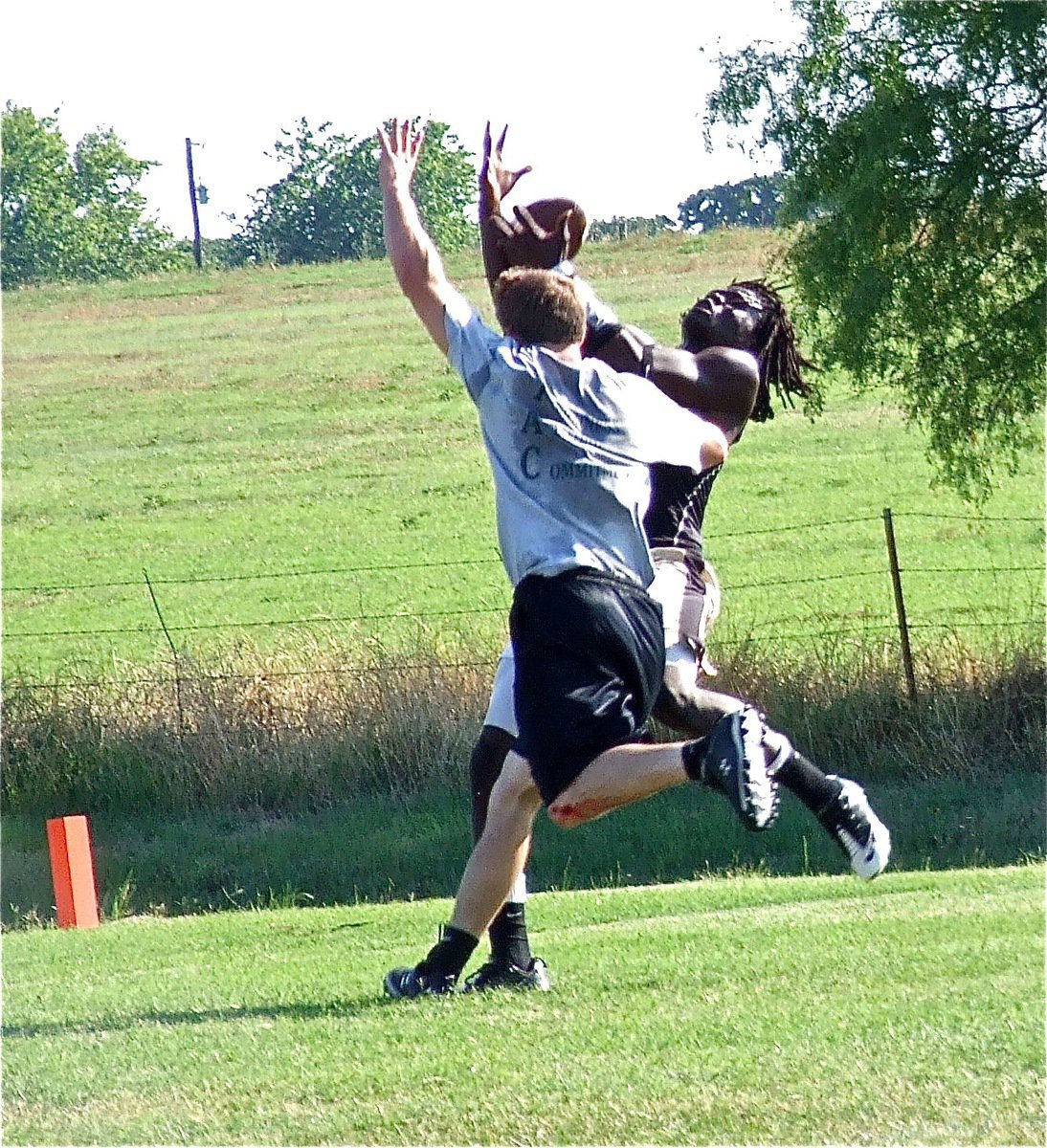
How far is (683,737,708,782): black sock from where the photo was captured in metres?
5.36

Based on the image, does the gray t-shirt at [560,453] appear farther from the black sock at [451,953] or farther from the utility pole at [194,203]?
the utility pole at [194,203]

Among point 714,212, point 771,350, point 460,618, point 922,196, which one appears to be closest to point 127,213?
point 714,212

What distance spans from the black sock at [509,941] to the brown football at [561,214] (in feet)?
7.51

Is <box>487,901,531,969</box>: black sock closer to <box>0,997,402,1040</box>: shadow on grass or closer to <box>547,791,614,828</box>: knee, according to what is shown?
<box>0,997,402,1040</box>: shadow on grass

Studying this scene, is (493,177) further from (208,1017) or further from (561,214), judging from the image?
(208,1017)

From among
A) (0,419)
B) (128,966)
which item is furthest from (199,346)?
(128,966)

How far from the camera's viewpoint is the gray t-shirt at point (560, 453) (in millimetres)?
5340

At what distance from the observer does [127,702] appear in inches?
571

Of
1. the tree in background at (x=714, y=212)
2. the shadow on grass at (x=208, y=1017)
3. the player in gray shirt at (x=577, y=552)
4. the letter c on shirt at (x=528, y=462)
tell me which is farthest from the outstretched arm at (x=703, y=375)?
the tree in background at (x=714, y=212)

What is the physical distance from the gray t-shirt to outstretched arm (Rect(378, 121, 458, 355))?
12 centimetres

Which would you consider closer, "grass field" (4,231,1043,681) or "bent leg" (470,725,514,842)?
"bent leg" (470,725,514,842)

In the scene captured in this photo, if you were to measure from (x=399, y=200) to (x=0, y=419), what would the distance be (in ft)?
115

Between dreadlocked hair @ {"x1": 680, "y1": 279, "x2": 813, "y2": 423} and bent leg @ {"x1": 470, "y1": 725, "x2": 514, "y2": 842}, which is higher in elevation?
dreadlocked hair @ {"x1": 680, "y1": 279, "x2": 813, "y2": 423}

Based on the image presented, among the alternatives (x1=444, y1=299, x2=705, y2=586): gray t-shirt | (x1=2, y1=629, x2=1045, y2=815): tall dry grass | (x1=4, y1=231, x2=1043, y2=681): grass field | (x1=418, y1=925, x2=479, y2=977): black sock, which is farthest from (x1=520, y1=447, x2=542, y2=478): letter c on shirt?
(x1=4, y1=231, x2=1043, y2=681): grass field
